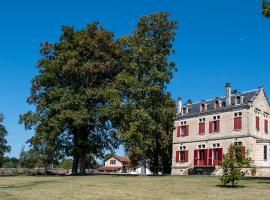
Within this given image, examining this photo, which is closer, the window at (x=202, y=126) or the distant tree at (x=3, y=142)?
the window at (x=202, y=126)

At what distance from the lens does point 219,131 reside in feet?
171

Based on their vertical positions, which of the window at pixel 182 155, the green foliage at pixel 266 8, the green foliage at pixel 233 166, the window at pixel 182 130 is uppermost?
the green foliage at pixel 266 8

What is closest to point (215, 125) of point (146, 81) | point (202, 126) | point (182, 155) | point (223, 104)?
point (202, 126)

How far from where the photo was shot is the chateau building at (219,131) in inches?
1917

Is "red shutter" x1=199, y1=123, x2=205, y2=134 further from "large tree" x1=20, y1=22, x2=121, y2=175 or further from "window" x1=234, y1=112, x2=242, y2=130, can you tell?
"large tree" x1=20, y1=22, x2=121, y2=175

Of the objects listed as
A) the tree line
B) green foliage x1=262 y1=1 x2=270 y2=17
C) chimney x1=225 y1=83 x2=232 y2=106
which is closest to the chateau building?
chimney x1=225 y1=83 x2=232 y2=106

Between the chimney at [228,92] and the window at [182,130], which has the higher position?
the chimney at [228,92]

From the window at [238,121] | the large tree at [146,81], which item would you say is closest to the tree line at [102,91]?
the large tree at [146,81]

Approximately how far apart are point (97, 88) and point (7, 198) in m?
27.8

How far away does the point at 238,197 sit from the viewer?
687 inches

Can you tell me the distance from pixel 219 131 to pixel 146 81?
16169 mm

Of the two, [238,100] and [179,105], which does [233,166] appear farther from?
[179,105]

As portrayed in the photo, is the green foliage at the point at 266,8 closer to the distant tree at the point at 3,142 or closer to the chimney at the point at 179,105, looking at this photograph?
the chimney at the point at 179,105

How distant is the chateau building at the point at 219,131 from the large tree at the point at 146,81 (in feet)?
36.2
